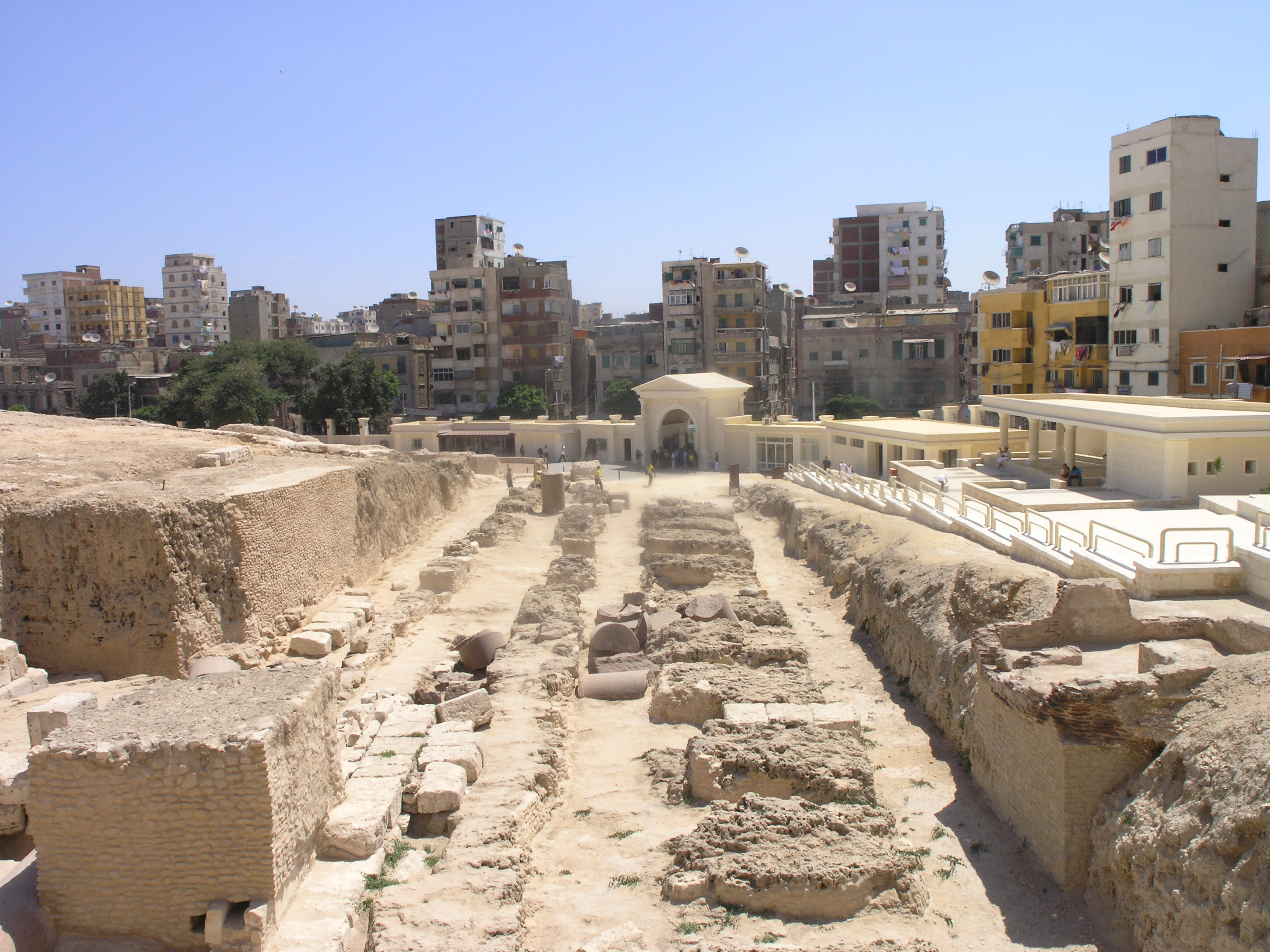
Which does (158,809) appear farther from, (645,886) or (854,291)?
(854,291)

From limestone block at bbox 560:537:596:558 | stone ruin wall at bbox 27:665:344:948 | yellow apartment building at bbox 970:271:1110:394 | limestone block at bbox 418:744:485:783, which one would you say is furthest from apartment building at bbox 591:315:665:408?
stone ruin wall at bbox 27:665:344:948

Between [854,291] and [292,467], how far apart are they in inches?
2127

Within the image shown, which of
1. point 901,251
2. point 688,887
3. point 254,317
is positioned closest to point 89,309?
point 254,317

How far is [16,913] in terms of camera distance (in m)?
7.65

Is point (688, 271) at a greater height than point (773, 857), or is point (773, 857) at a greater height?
point (688, 271)

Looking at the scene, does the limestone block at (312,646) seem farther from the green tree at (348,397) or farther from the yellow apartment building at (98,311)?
the yellow apartment building at (98,311)

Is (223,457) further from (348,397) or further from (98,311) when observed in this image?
(98,311)

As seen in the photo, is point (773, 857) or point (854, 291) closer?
point (773, 857)

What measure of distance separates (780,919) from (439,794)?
3.43 metres

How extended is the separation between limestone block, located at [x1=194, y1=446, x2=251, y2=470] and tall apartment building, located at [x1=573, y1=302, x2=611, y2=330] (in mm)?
58644

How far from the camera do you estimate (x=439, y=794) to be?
30.9 feet

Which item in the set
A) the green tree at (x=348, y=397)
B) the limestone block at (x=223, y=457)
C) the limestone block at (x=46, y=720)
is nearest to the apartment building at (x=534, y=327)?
the green tree at (x=348, y=397)

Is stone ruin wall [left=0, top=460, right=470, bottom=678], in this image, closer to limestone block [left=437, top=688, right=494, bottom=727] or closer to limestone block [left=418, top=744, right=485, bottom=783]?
limestone block [left=437, top=688, right=494, bottom=727]

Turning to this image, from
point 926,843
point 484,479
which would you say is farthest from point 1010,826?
point 484,479
